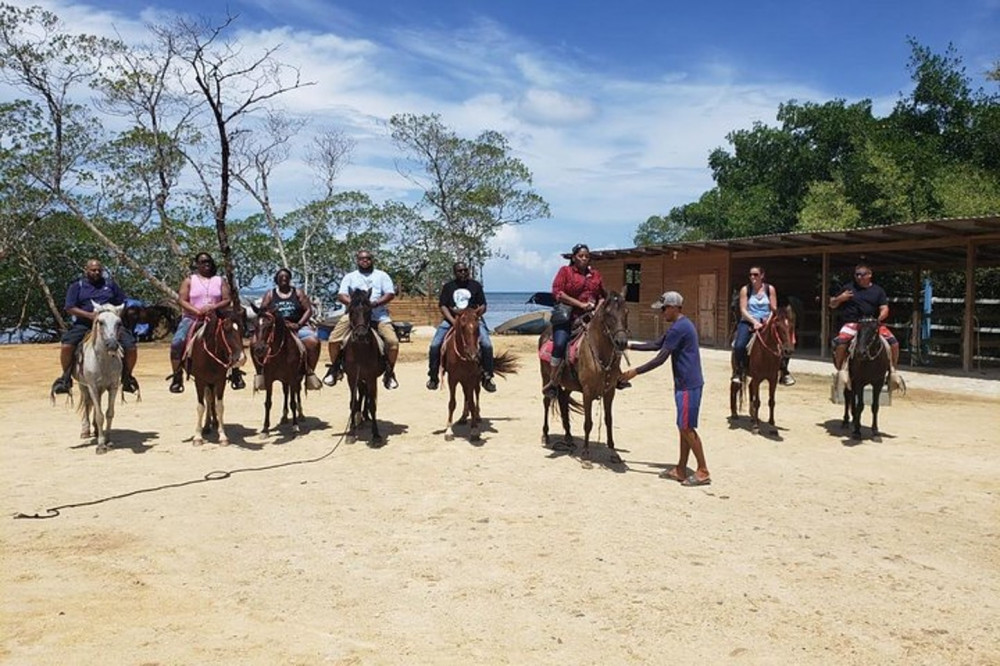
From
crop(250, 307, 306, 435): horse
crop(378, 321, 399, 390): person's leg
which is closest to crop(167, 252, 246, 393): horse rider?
crop(250, 307, 306, 435): horse

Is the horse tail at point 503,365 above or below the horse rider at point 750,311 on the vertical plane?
below

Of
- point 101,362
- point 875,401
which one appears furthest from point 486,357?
point 875,401

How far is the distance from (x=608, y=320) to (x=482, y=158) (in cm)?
3210

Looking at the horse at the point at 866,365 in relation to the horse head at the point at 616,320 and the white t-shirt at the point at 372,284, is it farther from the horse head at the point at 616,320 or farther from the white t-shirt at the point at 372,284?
the white t-shirt at the point at 372,284

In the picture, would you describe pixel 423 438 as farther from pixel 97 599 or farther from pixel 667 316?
pixel 97 599

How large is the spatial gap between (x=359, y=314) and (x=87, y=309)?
3407mm

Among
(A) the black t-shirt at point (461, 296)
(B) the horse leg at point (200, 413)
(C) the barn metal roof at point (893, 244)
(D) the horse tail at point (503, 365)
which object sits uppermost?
(C) the barn metal roof at point (893, 244)

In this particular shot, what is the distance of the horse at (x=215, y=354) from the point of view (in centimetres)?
883

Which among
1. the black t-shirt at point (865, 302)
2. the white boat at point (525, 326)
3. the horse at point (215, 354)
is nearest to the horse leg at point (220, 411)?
the horse at point (215, 354)

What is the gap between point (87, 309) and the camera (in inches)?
345

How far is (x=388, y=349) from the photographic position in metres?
9.43

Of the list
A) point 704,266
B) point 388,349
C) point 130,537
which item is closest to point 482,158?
point 704,266

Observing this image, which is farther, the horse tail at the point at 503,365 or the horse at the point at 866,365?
the horse tail at the point at 503,365

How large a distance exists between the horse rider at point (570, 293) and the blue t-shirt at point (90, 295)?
5.45 metres
